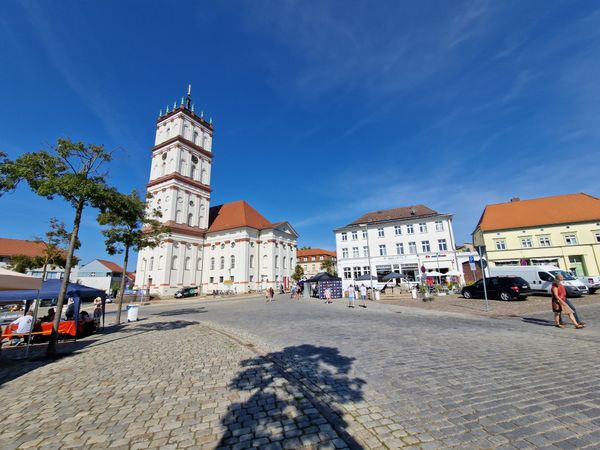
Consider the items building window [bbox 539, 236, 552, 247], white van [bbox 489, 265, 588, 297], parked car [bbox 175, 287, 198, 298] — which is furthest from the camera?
parked car [bbox 175, 287, 198, 298]

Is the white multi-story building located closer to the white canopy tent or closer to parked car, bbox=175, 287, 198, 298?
parked car, bbox=175, 287, 198, 298

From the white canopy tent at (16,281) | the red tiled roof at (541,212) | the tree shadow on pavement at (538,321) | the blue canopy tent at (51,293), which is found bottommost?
the tree shadow on pavement at (538,321)

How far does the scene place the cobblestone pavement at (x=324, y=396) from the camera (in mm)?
3270

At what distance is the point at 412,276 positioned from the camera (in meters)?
41.9

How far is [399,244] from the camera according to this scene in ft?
141

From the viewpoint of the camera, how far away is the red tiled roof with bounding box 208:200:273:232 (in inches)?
2143

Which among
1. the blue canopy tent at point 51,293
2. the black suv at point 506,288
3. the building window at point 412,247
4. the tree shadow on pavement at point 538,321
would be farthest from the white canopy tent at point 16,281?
the building window at point 412,247

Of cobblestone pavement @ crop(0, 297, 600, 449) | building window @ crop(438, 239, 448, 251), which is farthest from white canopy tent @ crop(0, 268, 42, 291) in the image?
building window @ crop(438, 239, 448, 251)

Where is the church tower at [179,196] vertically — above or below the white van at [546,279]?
above

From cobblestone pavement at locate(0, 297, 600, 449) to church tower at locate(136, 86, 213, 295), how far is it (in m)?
42.4

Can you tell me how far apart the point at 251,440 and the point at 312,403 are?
3.97 feet

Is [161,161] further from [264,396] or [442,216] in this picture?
[264,396]

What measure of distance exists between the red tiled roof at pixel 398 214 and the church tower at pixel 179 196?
30407 millimetres

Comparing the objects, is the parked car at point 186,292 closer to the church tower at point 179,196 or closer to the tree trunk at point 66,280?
the church tower at point 179,196
